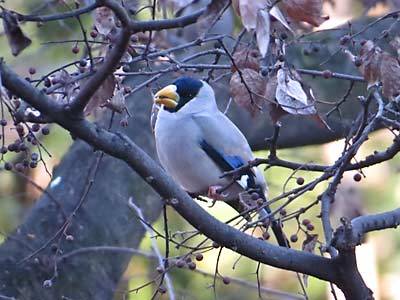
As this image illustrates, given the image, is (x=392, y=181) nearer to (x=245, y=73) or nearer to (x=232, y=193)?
(x=232, y=193)

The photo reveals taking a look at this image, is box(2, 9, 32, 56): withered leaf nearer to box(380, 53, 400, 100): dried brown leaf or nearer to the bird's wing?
box(380, 53, 400, 100): dried brown leaf

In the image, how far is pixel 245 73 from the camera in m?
2.43

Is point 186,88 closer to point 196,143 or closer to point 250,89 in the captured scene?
point 196,143

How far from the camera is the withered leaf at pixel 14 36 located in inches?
76.5

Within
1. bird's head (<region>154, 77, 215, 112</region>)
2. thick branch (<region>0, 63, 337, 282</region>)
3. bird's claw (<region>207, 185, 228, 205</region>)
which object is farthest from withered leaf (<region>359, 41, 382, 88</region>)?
bird's head (<region>154, 77, 215, 112</region>)

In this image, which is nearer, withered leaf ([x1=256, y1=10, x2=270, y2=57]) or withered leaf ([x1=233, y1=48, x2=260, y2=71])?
withered leaf ([x1=256, y1=10, x2=270, y2=57])

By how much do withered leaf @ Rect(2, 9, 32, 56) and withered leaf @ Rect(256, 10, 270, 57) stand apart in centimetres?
42

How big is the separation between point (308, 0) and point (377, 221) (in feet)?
1.79

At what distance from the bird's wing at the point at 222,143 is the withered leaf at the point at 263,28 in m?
1.56

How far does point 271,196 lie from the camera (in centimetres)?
589

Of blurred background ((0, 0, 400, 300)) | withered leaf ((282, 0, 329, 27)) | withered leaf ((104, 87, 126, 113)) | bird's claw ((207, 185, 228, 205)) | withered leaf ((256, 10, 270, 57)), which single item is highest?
blurred background ((0, 0, 400, 300))

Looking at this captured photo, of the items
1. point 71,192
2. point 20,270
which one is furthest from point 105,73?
point 71,192

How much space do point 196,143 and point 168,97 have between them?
0.25 m

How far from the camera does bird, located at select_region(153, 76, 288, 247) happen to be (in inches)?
136
